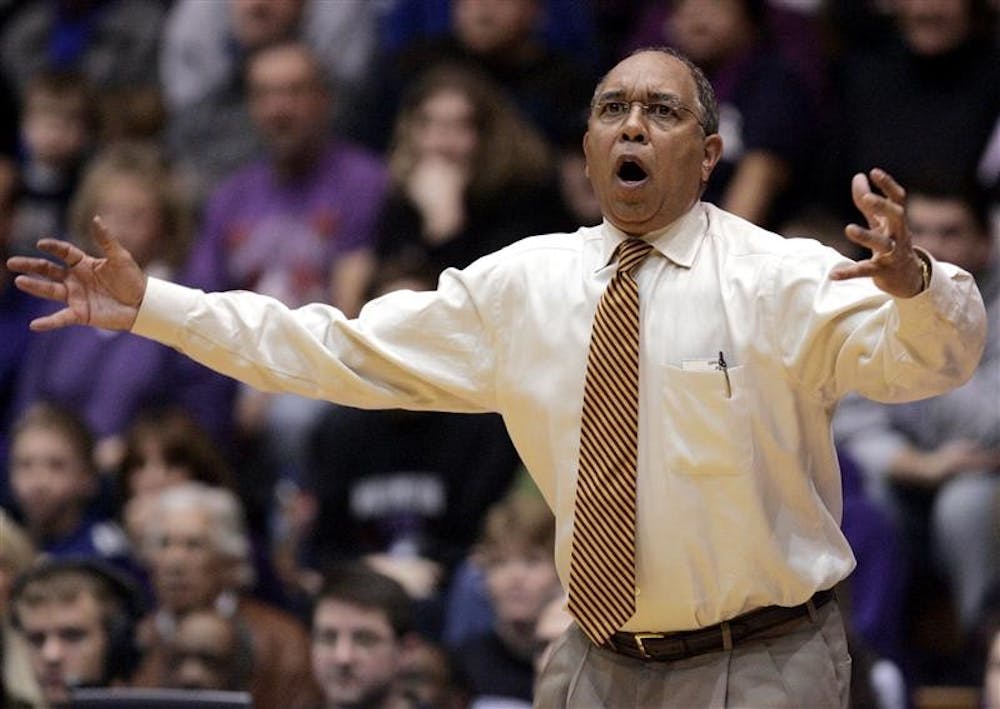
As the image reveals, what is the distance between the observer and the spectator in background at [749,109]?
7199 mm

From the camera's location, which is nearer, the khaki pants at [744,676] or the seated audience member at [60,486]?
the khaki pants at [744,676]

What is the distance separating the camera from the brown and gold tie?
3.77 m

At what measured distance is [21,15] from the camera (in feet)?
30.7

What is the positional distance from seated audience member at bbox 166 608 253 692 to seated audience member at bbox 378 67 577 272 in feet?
4.72

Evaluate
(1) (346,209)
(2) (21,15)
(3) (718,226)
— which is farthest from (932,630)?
(2) (21,15)

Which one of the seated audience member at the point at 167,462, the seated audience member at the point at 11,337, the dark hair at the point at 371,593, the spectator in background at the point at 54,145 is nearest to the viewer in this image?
the dark hair at the point at 371,593

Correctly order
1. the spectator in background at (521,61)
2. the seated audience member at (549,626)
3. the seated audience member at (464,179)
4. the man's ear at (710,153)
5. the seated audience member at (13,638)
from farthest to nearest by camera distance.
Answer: the spectator in background at (521,61)
the seated audience member at (464,179)
the seated audience member at (13,638)
the seated audience member at (549,626)
the man's ear at (710,153)

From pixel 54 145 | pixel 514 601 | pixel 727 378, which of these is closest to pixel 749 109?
pixel 514 601

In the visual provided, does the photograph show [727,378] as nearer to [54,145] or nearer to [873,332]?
[873,332]

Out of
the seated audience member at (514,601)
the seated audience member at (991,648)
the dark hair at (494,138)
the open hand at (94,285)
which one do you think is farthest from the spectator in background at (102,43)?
the open hand at (94,285)

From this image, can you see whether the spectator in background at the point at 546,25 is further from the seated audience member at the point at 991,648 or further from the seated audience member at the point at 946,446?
the seated audience member at the point at 991,648

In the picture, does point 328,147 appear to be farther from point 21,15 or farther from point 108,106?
point 21,15

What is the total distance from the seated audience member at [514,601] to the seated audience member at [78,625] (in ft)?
3.17

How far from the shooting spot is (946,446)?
Answer: 659 centimetres
